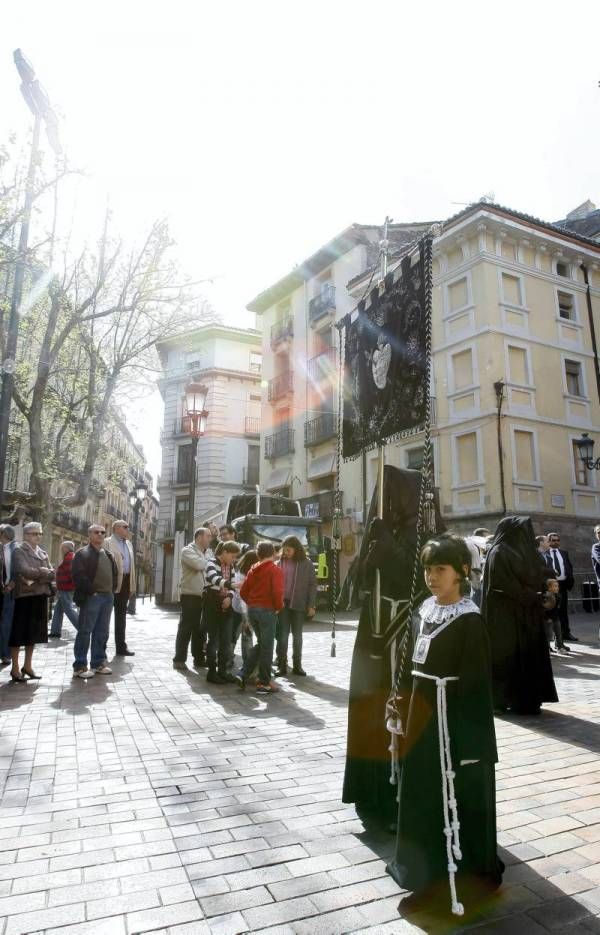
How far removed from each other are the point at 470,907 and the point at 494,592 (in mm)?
4015

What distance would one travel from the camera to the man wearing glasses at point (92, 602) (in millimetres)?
7371

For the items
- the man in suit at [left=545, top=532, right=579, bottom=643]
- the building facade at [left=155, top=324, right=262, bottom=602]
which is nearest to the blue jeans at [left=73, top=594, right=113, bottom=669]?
the man in suit at [left=545, top=532, right=579, bottom=643]

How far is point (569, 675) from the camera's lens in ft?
25.0

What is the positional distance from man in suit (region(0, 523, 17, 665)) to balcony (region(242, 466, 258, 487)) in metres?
27.1

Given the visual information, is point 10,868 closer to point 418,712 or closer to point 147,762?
point 147,762

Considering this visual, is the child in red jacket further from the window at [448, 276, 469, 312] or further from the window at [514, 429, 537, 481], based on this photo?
the window at [448, 276, 469, 312]

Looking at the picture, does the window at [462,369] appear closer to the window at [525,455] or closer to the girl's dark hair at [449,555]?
the window at [525,455]

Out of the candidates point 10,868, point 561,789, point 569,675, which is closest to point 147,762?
point 10,868

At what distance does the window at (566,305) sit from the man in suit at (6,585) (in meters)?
20.9

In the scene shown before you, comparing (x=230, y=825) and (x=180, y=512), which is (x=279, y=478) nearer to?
(x=180, y=512)

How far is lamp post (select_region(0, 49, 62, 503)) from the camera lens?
1143cm

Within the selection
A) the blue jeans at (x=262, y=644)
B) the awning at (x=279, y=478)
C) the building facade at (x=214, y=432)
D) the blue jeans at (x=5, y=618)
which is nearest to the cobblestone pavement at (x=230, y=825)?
the blue jeans at (x=262, y=644)

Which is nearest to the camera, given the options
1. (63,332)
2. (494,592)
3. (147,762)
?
(147,762)

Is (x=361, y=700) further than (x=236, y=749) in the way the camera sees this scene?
No
